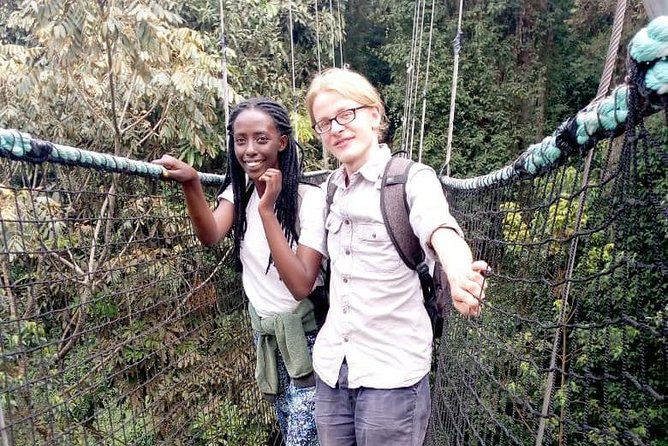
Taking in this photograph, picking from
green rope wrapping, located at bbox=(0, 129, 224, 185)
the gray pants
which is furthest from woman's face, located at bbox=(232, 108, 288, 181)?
the gray pants

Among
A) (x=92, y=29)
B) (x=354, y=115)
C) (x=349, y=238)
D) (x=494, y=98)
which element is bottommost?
(x=349, y=238)

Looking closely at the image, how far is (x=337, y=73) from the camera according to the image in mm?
806

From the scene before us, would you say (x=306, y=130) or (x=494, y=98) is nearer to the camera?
(x=306, y=130)

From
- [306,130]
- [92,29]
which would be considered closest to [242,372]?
[92,29]

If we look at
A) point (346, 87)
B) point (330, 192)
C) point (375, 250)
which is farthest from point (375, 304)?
point (346, 87)

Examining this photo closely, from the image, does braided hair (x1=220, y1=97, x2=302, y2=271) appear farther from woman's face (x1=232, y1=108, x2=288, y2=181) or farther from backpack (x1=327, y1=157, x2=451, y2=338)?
backpack (x1=327, y1=157, x2=451, y2=338)

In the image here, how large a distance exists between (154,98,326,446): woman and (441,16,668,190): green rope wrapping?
A: 0.32 meters

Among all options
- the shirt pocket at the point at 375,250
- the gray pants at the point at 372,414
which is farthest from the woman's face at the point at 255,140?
the gray pants at the point at 372,414

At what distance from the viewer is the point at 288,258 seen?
0.84 m

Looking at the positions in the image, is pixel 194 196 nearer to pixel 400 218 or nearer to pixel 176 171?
pixel 176 171

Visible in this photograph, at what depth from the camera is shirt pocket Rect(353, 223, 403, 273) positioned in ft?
2.49

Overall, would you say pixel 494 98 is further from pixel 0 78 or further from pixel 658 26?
pixel 658 26

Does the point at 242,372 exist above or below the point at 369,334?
below

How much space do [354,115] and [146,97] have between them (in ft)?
7.13
